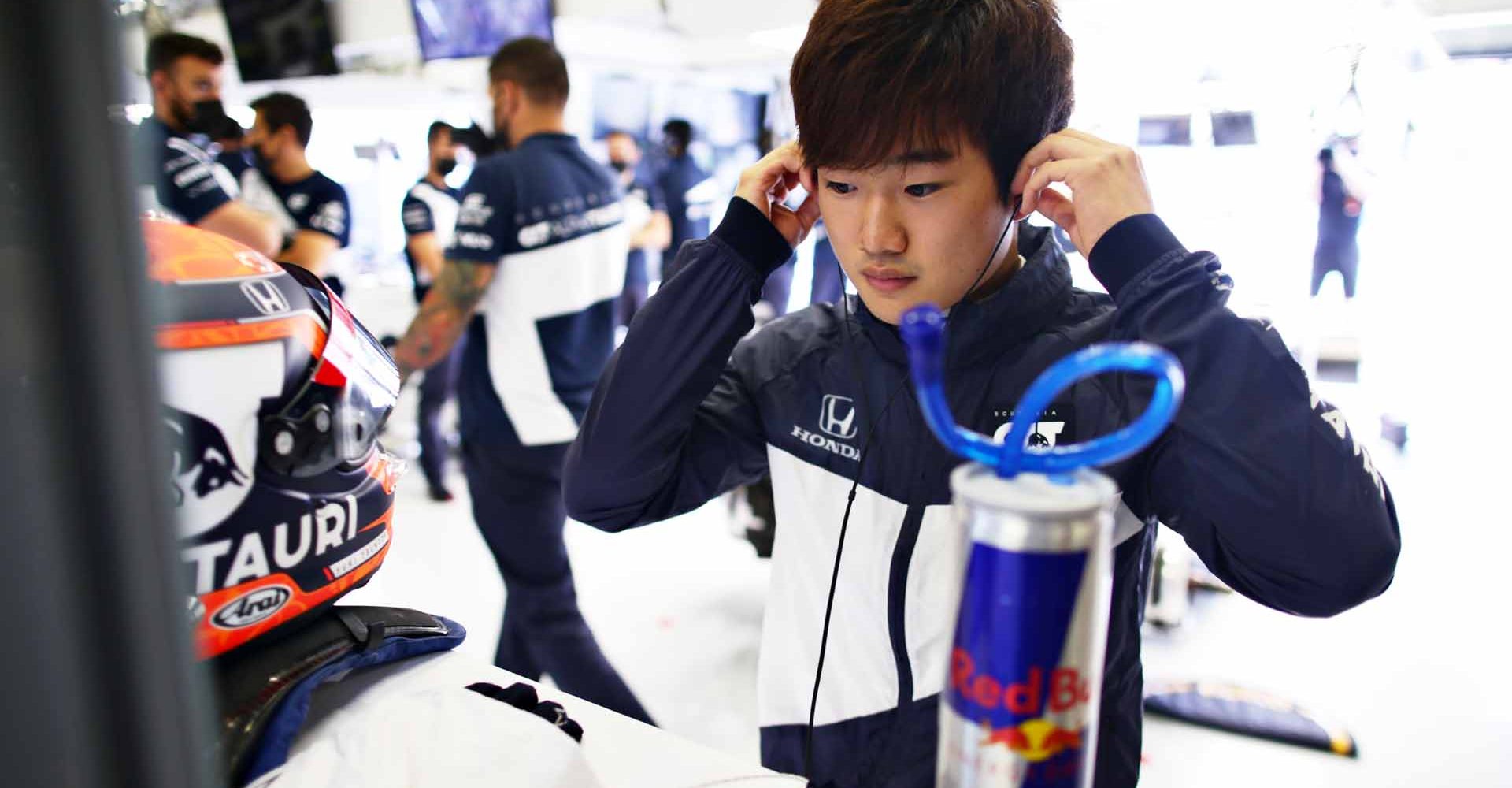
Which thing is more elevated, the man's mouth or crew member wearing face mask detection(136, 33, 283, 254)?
crew member wearing face mask detection(136, 33, 283, 254)

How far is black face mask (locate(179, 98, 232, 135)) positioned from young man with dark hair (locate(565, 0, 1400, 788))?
82.3 inches

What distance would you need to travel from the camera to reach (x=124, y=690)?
29 centimetres

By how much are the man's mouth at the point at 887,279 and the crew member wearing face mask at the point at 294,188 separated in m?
2.34

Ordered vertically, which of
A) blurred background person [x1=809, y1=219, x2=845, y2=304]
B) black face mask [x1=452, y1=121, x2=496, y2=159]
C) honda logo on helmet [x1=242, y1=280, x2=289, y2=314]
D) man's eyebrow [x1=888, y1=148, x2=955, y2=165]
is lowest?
blurred background person [x1=809, y1=219, x2=845, y2=304]

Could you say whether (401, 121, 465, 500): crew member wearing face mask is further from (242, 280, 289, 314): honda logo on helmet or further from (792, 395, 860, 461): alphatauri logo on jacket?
(242, 280, 289, 314): honda logo on helmet

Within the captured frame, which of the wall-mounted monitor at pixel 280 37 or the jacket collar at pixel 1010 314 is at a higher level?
the wall-mounted monitor at pixel 280 37

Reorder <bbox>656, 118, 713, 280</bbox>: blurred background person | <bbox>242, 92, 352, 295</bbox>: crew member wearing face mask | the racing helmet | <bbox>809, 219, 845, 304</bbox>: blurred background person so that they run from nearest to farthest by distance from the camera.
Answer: the racing helmet
<bbox>242, 92, 352, 295</bbox>: crew member wearing face mask
<bbox>809, 219, 845, 304</bbox>: blurred background person
<bbox>656, 118, 713, 280</bbox>: blurred background person

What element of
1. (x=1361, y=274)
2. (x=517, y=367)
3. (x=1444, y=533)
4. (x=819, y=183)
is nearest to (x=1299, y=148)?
→ (x=1361, y=274)

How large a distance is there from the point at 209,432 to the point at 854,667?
0.59 m

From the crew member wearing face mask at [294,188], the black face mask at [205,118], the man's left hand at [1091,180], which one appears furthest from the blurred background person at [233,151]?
the man's left hand at [1091,180]

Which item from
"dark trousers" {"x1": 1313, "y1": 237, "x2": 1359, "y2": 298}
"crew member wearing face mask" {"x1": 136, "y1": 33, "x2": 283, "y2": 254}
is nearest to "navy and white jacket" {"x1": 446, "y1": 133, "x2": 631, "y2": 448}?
"crew member wearing face mask" {"x1": 136, "y1": 33, "x2": 283, "y2": 254}

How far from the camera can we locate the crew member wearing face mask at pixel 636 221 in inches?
188

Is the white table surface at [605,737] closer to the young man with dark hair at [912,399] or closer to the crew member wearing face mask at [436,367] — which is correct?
the young man with dark hair at [912,399]

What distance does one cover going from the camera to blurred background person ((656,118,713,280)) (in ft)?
20.0
